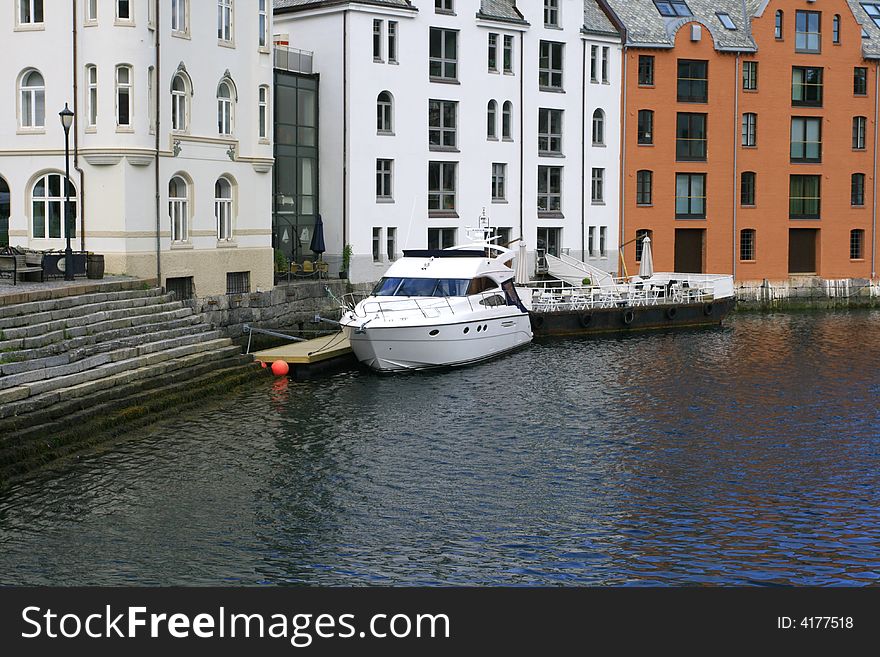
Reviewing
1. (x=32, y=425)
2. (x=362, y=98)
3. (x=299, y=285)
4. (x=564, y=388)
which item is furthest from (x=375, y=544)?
(x=362, y=98)

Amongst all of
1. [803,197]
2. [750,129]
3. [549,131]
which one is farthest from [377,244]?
[803,197]

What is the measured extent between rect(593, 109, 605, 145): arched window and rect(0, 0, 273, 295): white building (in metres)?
25.7

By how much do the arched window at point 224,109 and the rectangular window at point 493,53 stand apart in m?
18.0

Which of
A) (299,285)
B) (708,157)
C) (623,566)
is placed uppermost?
(708,157)

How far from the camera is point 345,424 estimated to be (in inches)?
1308

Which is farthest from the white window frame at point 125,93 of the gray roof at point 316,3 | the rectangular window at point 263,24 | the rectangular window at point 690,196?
the rectangular window at point 690,196

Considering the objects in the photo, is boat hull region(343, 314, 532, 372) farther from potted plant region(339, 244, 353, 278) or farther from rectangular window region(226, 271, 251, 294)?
potted plant region(339, 244, 353, 278)

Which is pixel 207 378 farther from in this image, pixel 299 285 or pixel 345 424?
pixel 299 285

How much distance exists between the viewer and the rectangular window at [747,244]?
69125 millimetres

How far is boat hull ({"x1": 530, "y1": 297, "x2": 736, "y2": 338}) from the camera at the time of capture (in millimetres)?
52000

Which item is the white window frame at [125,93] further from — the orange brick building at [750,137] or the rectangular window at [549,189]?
the orange brick building at [750,137]

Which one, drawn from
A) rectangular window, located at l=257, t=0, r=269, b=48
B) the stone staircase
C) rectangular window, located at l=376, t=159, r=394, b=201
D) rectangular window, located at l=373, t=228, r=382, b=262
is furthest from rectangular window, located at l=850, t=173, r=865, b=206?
the stone staircase
